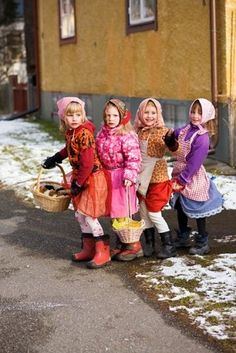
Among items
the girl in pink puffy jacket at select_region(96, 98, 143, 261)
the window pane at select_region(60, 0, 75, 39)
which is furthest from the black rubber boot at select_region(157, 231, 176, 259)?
the window pane at select_region(60, 0, 75, 39)

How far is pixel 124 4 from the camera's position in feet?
38.8

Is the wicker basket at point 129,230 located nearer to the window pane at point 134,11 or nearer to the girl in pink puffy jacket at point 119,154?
the girl in pink puffy jacket at point 119,154

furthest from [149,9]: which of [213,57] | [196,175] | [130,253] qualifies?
[130,253]

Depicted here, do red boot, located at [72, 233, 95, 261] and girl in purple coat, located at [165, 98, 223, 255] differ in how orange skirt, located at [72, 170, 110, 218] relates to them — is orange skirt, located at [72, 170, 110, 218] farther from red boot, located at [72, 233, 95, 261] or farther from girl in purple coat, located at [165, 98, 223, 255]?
girl in purple coat, located at [165, 98, 223, 255]

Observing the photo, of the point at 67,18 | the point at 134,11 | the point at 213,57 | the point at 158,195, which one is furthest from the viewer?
the point at 67,18

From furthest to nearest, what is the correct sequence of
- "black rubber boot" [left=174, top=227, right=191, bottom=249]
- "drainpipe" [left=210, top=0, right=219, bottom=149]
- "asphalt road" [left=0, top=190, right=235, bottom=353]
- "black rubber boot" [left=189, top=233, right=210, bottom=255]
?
"drainpipe" [left=210, top=0, right=219, bottom=149] → "black rubber boot" [left=174, top=227, right=191, bottom=249] → "black rubber boot" [left=189, top=233, right=210, bottom=255] → "asphalt road" [left=0, top=190, right=235, bottom=353]

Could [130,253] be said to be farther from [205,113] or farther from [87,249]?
[205,113]

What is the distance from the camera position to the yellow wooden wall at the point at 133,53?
377 inches

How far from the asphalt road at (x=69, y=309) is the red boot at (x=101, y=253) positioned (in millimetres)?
77

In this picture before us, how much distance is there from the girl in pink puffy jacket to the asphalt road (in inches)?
21.0

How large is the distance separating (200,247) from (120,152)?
1.11 m

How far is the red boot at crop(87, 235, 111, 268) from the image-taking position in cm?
521

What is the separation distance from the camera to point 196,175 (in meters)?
5.36

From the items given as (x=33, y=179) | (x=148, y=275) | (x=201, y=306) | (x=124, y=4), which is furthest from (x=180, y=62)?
(x=201, y=306)
